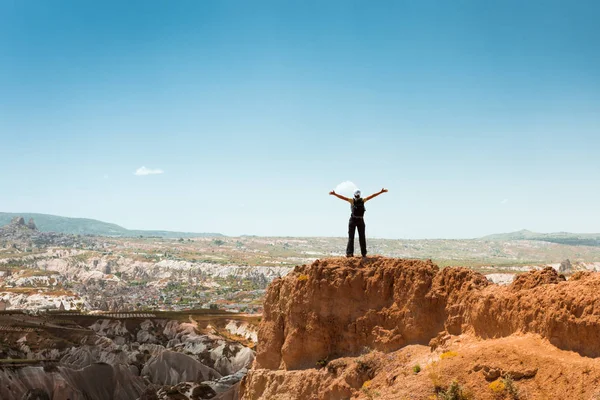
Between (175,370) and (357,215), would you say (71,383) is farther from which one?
(357,215)

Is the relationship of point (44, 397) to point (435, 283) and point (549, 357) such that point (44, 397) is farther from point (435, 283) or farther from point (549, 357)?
point (549, 357)

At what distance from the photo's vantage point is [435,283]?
17.2m

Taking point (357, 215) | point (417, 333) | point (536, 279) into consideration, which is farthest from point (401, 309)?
point (536, 279)

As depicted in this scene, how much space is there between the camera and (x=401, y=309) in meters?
17.9

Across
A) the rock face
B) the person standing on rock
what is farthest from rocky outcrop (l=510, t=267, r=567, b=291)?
the person standing on rock

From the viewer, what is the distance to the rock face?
12.8 meters

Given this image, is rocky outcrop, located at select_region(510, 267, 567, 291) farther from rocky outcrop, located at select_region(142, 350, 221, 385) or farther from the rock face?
rocky outcrop, located at select_region(142, 350, 221, 385)

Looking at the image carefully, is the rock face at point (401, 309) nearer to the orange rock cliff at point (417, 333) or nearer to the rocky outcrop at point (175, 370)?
the orange rock cliff at point (417, 333)

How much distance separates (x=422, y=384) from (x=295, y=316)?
7.42 metres

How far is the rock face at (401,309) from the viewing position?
12781mm

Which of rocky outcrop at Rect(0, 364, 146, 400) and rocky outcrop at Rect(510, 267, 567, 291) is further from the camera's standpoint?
rocky outcrop at Rect(0, 364, 146, 400)

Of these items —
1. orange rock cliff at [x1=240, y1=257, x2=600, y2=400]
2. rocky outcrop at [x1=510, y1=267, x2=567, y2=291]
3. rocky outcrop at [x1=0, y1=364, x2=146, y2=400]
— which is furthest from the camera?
rocky outcrop at [x1=0, y1=364, x2=146, y2=400]

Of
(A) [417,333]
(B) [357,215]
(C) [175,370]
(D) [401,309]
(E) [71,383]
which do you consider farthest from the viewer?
(C) [175,370]

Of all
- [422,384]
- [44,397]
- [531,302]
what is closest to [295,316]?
[422,384]
